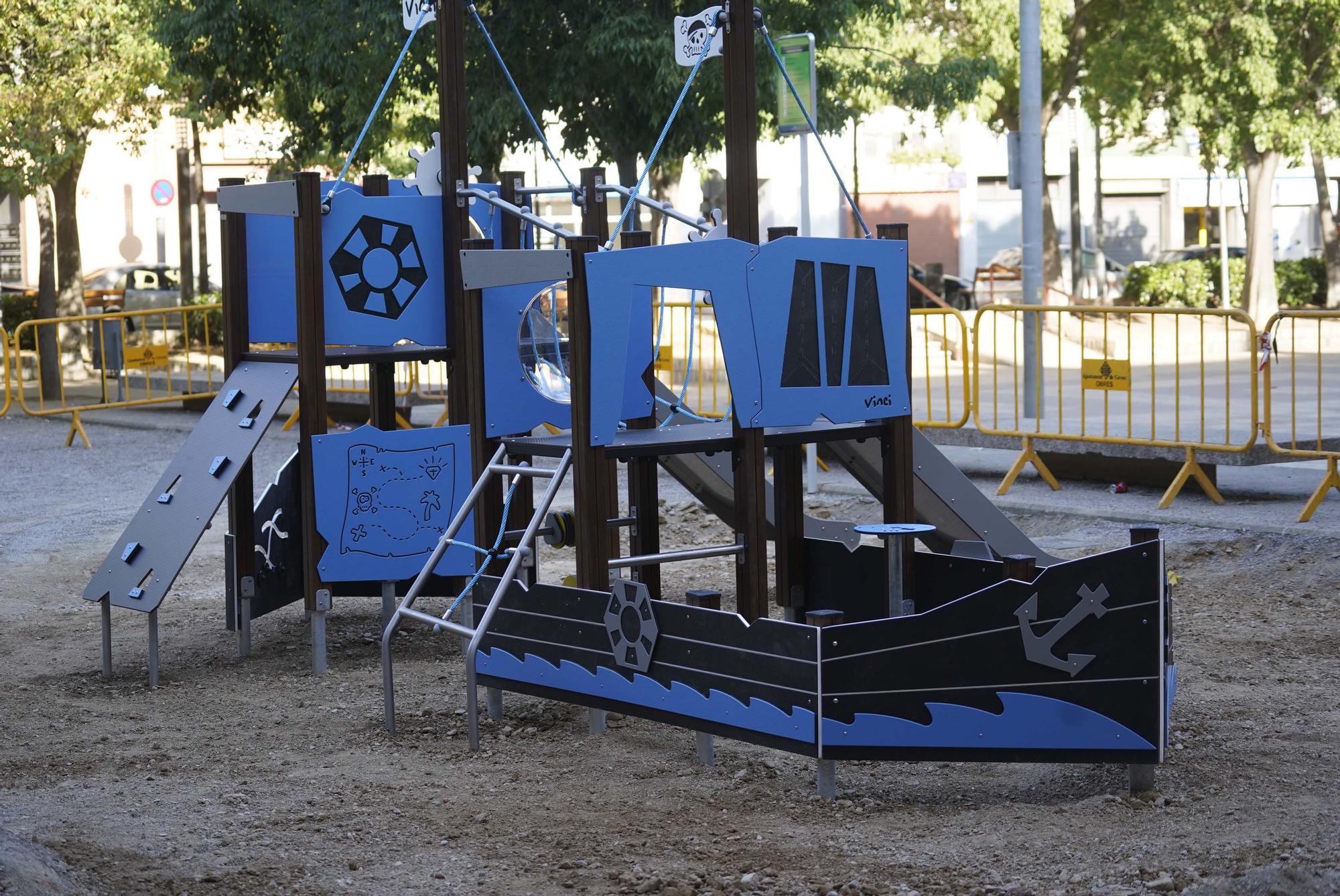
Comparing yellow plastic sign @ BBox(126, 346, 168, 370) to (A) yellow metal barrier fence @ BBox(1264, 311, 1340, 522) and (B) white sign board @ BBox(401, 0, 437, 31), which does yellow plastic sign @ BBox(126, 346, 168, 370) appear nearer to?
(B) white sign board @ BBox(401, 0, 437, 31)

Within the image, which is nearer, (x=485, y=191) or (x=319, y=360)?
(x=319, y=360)

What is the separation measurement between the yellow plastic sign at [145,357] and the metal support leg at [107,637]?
375 inches

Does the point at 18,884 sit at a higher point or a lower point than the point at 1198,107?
lower

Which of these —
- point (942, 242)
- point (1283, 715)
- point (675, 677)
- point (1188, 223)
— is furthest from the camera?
point (1188, 223)

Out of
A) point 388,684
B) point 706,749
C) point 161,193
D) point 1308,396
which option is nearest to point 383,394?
point 388,684

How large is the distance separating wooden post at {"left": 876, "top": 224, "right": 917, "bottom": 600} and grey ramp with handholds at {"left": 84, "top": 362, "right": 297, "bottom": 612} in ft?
8.09

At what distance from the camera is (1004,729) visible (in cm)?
459

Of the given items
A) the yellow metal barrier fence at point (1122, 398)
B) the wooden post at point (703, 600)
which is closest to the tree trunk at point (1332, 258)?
the yellow metal barrier fence at point (1122, 398)

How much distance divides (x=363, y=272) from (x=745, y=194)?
75.1 inches


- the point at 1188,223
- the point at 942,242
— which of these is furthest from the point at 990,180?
the point at 1188,223

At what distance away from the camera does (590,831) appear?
178 inches

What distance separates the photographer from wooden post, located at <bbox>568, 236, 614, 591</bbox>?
5227mm

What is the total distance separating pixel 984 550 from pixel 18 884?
3834 millimetres

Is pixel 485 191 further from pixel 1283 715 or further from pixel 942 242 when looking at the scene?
pixel 942 242
